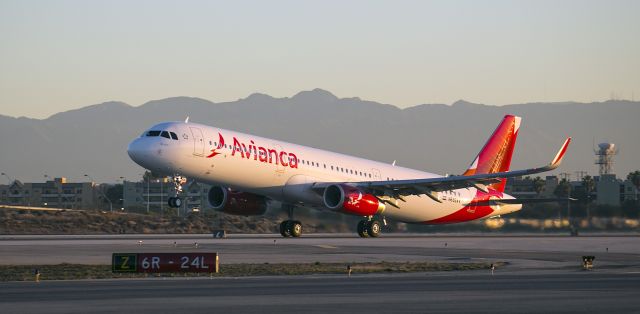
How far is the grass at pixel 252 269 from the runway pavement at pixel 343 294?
1.85 metres

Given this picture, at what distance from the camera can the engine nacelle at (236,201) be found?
64.1 m

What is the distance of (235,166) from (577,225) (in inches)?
1015

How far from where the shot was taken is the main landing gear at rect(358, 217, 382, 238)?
6506 cm

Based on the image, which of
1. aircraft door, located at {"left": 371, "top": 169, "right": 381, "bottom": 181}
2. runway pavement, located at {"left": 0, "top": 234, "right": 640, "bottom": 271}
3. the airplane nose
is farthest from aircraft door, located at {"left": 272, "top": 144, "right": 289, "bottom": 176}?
aircraft door, located at {"left": 371, "top": 169, "right": 381, "bottom": 181}

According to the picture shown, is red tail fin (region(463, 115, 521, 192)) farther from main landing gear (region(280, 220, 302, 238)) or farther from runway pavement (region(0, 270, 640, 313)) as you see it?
runway pavement (region(0, 270, 640, 313))

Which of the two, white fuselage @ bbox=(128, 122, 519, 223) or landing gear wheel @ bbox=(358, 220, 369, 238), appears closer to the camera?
white fuselage @ bbox=(128, 122, 519, 223)

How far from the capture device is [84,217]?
87188 millimetres

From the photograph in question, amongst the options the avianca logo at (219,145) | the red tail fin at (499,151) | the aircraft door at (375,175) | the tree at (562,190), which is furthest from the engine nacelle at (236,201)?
the tree at (562,190)

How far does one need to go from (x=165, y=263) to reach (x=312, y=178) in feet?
92.1

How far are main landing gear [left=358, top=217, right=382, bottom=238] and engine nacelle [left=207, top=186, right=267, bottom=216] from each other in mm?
6074

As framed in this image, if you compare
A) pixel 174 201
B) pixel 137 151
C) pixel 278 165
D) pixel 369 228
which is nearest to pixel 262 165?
pixel 278 165

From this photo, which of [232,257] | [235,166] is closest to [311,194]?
[235,166]

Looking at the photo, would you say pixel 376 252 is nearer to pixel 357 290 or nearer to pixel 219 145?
pixel 219 145

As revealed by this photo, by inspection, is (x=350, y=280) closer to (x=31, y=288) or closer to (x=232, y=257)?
(x=31, y=288)
